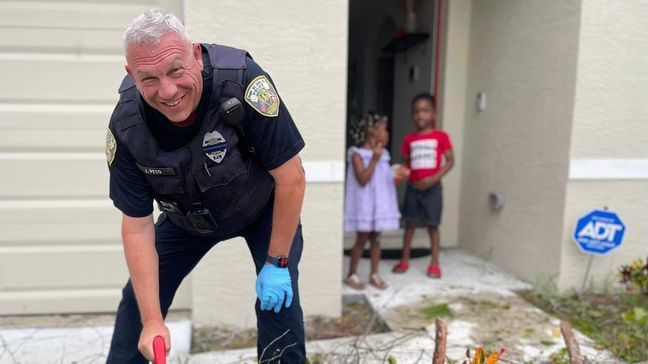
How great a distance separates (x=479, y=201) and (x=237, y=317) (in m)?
2.53

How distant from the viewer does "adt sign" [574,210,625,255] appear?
138 inches

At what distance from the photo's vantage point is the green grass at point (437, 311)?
335 centimetres

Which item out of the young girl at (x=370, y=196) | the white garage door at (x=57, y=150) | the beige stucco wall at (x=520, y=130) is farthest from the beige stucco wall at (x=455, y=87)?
the white garage door at (x=57, y=150)

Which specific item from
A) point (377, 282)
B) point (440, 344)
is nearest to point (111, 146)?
point (440, 344)

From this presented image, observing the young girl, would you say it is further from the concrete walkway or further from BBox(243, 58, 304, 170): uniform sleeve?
BBox(243, 58, 304, 170): uniform sleeve

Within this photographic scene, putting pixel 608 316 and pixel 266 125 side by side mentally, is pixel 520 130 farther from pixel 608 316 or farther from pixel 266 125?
pixel 266 125

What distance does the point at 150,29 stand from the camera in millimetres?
1418

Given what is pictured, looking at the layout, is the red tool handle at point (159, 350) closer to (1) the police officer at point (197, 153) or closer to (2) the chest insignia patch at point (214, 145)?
(1) the police officer at point (197, 153)

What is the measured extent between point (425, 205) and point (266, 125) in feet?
8.73

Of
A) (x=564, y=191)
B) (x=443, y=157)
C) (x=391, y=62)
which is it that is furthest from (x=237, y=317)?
(x=391, y=62)

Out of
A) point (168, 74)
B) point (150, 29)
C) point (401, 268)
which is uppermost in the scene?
point (150, 29)

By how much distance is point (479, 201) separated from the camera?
182 inches

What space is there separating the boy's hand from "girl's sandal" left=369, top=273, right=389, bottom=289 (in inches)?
32.0

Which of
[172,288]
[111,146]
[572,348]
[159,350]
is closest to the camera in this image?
→ [159,350]
